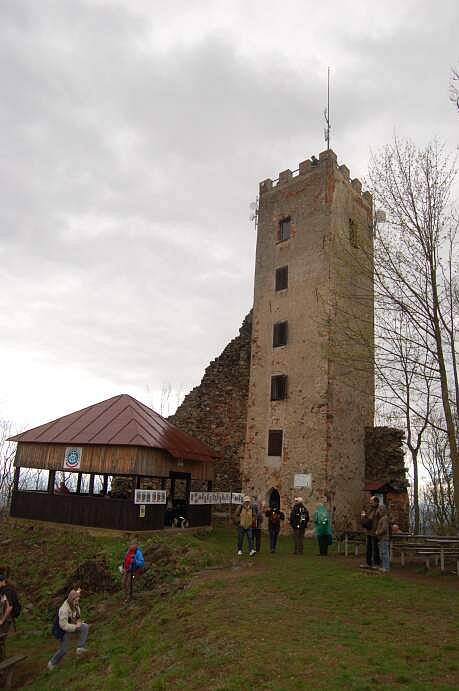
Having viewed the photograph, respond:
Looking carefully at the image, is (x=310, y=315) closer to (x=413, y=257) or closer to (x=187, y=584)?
(x=413, y=257)

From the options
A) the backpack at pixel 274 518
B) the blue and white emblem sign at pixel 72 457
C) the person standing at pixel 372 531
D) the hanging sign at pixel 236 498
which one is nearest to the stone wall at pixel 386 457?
the hanging sign at pixel 236 498

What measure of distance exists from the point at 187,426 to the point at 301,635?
21144mm

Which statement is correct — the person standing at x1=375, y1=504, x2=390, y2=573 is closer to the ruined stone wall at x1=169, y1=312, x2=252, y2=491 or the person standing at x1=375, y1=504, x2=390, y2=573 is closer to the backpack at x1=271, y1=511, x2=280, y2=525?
the backpack at x1=271, y1=511, x2=280, y2=525

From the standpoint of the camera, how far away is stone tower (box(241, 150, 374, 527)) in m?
22.2

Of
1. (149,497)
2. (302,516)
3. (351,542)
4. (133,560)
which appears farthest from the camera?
(149,497)

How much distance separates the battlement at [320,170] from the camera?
25178 mm

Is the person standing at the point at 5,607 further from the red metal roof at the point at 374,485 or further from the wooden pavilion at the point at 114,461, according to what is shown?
the red metal roof at the point at 374,485

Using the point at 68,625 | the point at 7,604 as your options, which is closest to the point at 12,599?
the point at 7,604

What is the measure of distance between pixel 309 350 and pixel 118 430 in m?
9.12

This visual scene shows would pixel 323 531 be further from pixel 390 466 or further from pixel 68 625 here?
pixel 390 466

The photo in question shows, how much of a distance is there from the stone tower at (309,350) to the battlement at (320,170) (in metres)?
0.06

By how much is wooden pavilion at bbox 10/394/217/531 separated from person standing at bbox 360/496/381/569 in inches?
308

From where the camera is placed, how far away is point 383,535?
39.8 feet

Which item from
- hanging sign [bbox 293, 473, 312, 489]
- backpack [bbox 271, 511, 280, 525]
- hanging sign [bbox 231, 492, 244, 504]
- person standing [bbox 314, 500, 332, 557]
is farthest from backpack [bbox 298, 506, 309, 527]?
hanging sign [bbox 231, 492, 244, 504]
